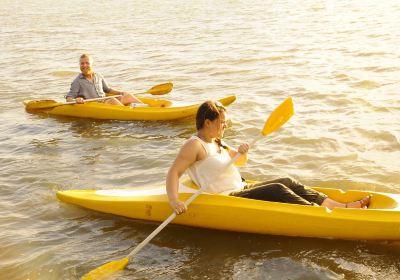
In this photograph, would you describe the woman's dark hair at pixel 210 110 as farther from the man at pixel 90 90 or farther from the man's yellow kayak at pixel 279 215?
the man at pixel 90 90

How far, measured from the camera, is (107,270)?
4.16 meters

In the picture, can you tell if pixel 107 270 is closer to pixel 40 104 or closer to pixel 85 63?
pixel 85 63

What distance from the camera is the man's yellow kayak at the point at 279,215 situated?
4141 mm

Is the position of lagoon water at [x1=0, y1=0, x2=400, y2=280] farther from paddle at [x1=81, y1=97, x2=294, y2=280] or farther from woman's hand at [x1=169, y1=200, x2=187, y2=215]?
woman's hand at [x1=169, y1=200, x2=187, y2=215]

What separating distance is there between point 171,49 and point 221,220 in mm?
10594

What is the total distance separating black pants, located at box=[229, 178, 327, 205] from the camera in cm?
437

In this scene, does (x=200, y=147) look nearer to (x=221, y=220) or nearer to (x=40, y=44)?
(x=221, y=220)

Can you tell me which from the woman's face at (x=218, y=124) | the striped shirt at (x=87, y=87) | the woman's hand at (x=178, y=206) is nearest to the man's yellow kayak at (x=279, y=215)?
the woman's hand at (x=178, y=206)

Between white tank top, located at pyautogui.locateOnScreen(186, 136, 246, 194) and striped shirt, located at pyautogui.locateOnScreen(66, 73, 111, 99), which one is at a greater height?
striped shirt, located at pyautogui.locateOnScreen(66, 73, 111, 99)

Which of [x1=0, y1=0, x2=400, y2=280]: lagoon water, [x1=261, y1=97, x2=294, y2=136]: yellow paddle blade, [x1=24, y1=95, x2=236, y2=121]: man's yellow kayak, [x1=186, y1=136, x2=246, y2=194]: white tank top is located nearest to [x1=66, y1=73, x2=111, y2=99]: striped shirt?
[x1=24, y1=95, x2=236, y2=121]: man's yellow kayak

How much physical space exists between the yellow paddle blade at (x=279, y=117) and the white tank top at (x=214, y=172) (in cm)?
39

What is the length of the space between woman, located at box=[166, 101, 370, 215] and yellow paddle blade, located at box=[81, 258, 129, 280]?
1.84ft

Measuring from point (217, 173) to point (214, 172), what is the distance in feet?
0.08

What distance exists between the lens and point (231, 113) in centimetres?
838
